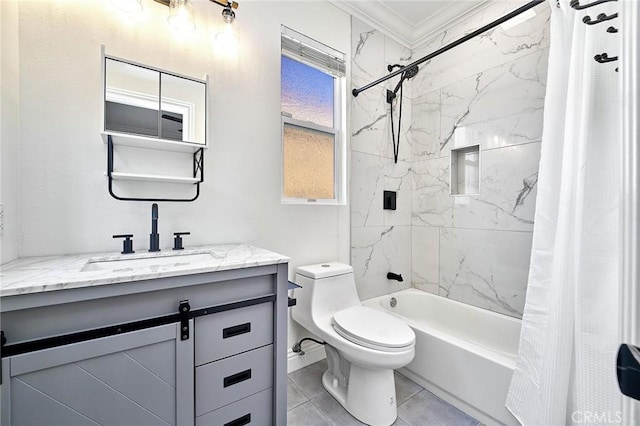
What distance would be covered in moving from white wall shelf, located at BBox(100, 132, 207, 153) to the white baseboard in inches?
57.2

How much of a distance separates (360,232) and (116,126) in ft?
5.53

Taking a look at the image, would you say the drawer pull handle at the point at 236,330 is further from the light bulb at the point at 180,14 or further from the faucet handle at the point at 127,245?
the light bulb at the point at 180,14

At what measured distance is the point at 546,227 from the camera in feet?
4.25

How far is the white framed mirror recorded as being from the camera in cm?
124

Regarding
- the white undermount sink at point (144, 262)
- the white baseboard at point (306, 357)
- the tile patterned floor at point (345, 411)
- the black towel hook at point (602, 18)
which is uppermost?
the black towel hook at point (602, 18)

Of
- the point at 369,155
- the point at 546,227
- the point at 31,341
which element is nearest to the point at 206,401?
the point at 31,341

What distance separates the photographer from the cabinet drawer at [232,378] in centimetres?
102

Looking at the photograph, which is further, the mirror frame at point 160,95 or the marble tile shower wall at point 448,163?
the marble tile shower wall at point 448,163

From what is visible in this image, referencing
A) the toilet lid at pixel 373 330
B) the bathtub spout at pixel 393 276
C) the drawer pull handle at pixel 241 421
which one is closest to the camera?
the drawer pull handle at pixel 241 421

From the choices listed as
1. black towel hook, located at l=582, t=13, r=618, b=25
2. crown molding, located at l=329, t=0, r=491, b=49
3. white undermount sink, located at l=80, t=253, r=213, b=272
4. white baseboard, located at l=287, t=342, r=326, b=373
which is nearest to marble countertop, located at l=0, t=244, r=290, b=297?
white undermount sink, located at l=80, t=253, r=213, b=272

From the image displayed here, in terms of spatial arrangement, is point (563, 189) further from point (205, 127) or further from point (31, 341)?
point (31, 341)

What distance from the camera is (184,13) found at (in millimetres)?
1366

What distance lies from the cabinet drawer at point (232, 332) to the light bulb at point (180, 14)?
1464mm

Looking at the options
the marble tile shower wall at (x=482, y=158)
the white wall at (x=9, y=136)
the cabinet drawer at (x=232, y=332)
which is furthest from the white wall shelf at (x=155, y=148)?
the marble tile shower wall at (x=482, y=158)
